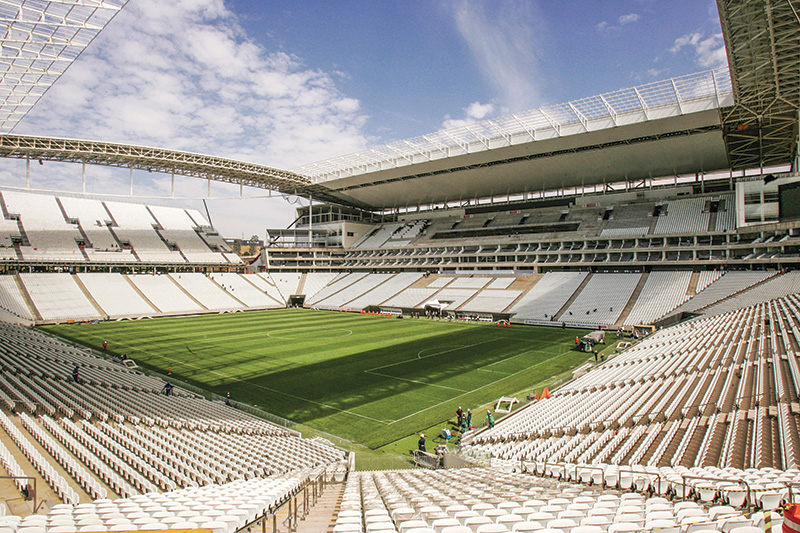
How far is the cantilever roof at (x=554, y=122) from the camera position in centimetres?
3347

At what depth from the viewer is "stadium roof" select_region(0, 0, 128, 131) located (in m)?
14.2

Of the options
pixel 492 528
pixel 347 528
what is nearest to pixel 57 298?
pixel 347 528

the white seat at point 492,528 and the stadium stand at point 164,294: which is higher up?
the stadium stand at point 164,294

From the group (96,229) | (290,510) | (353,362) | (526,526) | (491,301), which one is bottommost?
(353,362)

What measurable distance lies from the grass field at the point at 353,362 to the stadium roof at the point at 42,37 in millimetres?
15006

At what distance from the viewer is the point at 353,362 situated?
2503cm

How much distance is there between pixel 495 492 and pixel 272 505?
3.21 m

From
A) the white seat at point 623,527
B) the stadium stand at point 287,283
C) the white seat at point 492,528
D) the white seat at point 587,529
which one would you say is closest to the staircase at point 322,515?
the white seat at point 492,528

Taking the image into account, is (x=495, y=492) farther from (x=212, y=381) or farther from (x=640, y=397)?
(x=212, y=381)

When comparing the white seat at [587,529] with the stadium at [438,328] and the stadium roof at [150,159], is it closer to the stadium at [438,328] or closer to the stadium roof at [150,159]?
the stadium at [438,328]

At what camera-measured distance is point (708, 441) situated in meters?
7.88

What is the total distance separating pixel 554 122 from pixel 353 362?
29.2 metres

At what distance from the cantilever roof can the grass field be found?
61.4 ft

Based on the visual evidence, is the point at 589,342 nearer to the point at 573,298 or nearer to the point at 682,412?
the point at 573,298
